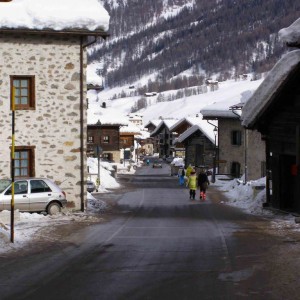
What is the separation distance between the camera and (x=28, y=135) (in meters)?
26.0

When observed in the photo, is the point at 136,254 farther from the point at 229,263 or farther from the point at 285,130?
the point at 285,130

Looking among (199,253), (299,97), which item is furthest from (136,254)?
(299,97)

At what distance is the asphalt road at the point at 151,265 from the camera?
10.3m

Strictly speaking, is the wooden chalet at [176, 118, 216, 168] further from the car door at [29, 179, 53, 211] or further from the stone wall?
the car door at [29, 179, 53, 211]

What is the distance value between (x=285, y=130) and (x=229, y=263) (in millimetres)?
13455

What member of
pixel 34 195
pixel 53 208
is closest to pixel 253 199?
pixel 53 208

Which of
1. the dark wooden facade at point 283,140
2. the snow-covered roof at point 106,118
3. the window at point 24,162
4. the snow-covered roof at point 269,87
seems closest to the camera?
the snow-covered roof at point 269,87

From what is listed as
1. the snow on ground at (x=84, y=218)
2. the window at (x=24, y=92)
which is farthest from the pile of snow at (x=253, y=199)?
the window at (x=24, y=92)

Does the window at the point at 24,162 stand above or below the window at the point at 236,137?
below

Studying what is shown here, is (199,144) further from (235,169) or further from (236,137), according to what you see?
(236,137)

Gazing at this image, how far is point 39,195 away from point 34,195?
0.19 metres

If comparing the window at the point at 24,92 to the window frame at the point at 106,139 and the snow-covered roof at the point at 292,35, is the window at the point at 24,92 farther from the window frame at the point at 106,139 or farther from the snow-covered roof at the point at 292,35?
the window frame at the point at 106,139

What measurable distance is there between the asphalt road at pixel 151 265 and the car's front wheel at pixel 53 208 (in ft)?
10.7

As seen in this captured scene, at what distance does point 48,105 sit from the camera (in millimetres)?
25969
